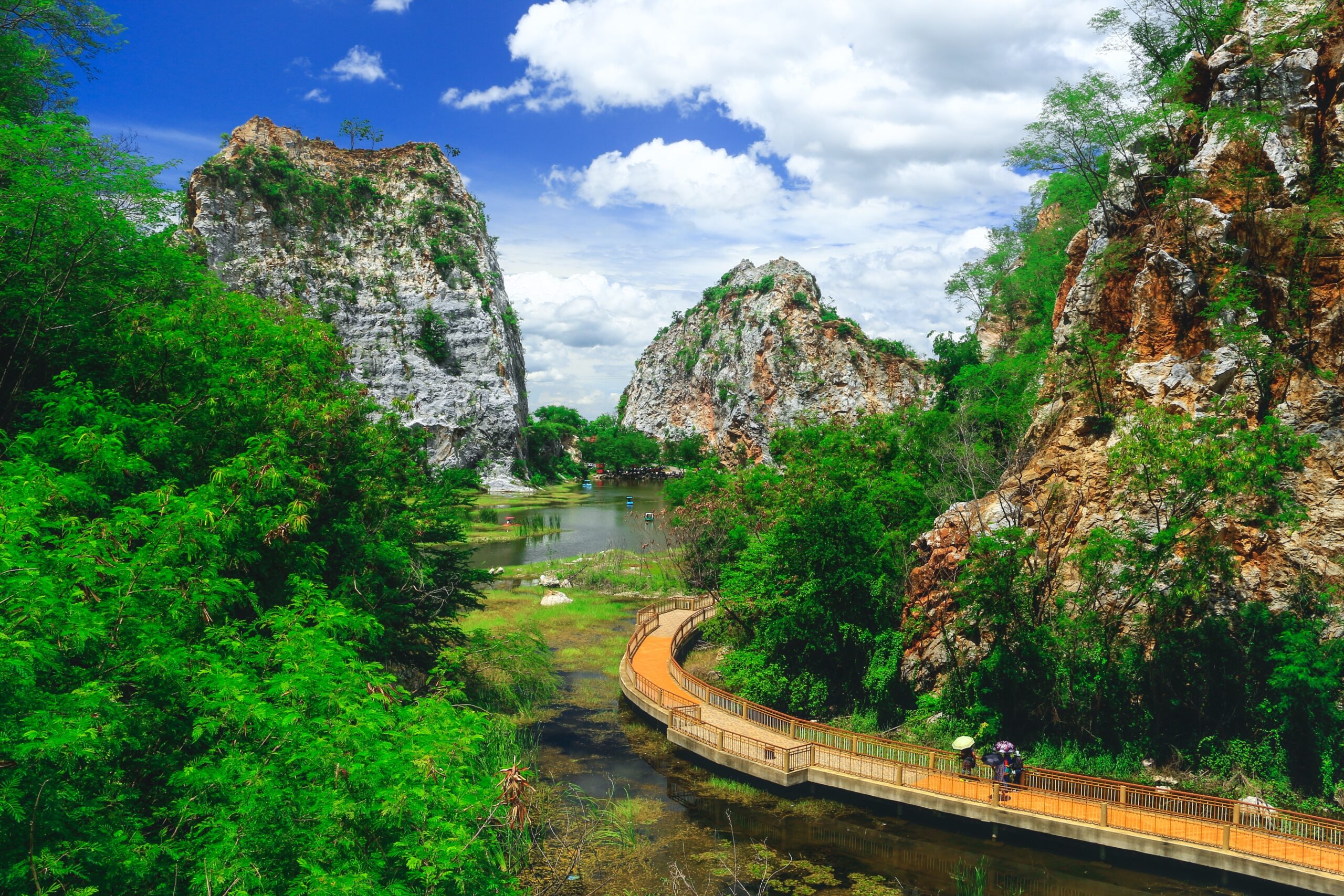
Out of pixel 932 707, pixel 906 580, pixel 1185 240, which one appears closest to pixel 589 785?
pixel 932 707

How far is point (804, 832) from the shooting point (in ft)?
59.6

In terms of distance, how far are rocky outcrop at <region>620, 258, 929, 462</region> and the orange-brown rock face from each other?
72.5 m

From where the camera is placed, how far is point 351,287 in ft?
319

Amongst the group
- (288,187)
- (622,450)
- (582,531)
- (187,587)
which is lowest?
(582,531)

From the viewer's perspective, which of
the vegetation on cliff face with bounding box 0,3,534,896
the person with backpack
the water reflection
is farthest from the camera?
the water reflection

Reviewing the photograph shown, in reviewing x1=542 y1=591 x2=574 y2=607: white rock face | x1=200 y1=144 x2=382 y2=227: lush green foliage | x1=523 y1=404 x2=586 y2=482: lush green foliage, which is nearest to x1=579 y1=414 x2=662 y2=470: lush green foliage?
x1=523 y1=404 x2=586 y2=482: lush green foliage

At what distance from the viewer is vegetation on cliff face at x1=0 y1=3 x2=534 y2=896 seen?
7730 millimetres

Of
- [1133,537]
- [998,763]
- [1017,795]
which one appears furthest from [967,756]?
[1133,537]

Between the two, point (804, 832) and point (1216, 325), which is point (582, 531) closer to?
point (804, 832)

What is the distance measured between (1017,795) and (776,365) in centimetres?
10122

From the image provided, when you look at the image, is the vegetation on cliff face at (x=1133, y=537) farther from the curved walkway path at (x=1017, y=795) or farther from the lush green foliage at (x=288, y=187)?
the lush green foliage at (x=288, y=187)

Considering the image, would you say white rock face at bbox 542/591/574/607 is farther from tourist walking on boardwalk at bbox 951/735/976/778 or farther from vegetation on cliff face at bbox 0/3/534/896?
tourist walking on boardwalk at bbox 951/735/976/778

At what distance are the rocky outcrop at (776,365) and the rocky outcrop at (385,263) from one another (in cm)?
3586

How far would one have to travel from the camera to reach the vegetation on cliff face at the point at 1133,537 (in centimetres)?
1864
